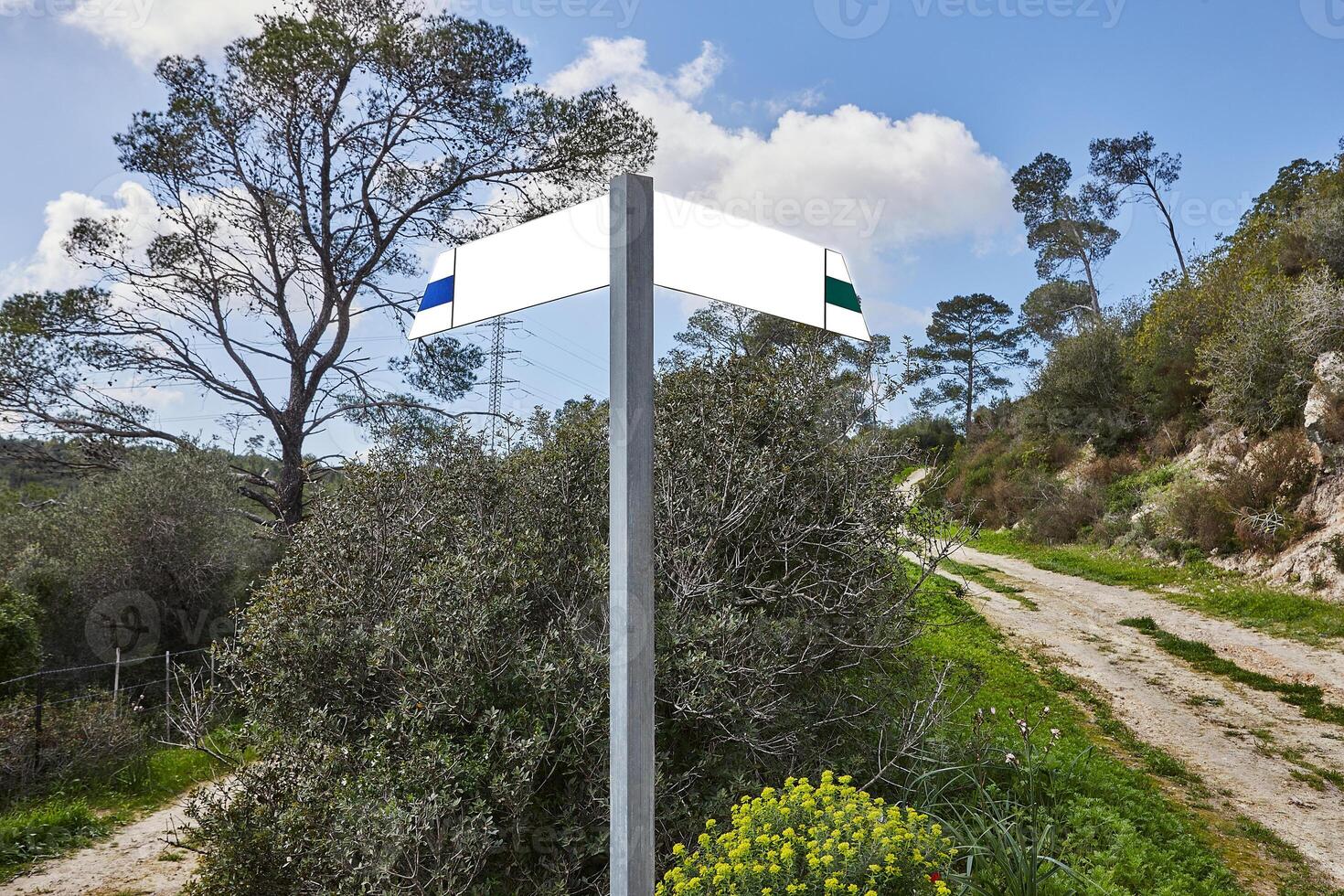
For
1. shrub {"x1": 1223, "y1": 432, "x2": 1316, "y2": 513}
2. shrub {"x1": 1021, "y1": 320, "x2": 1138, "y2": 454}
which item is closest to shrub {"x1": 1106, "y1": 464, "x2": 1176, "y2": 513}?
shrub {"x1": 1021, "y1": 320, "x2": 1138, "y2": 454}

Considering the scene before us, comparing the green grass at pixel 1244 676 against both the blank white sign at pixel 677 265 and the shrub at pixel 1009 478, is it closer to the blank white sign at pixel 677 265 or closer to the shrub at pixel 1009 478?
the blank white sign at pixel 677 265

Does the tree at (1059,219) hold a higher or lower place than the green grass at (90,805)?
higher

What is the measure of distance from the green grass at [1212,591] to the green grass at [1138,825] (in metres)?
3.69

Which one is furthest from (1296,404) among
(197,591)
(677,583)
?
(197,591)

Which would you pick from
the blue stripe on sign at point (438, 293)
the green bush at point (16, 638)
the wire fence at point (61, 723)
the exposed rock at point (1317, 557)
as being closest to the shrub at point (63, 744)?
the wire fence at point (61, 723)

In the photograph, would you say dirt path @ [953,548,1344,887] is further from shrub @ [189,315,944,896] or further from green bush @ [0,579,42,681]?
green bush @ [0,579,42,681]

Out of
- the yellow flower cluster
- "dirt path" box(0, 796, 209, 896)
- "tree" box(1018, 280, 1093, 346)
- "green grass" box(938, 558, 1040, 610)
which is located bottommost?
"dirt path" box(0, 796, 209, 896)

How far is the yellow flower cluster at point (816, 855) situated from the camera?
2787 mm

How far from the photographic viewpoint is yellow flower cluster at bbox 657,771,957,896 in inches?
110

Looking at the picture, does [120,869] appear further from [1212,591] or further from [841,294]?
[1212,591]

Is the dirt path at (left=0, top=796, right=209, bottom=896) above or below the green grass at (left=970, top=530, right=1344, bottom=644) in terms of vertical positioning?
below

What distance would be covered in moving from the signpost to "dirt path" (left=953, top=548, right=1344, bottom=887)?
16.0ft

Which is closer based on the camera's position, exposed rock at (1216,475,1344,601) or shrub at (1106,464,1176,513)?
exposed rock at (1216,475,1344,601)

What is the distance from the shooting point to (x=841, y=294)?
1687 millimetres
